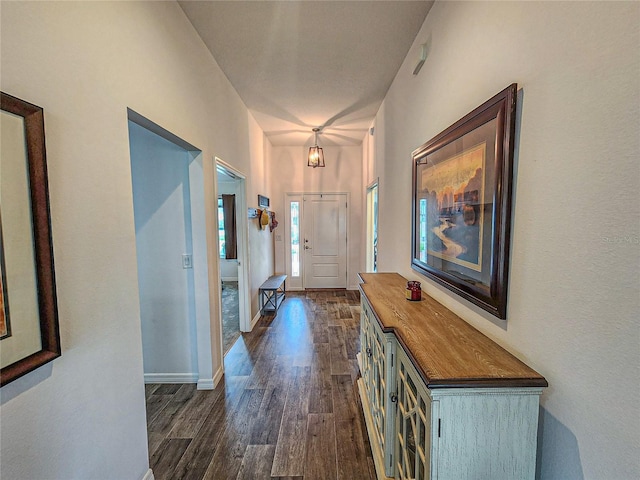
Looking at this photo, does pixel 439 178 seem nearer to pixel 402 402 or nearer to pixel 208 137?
pixel 402 402

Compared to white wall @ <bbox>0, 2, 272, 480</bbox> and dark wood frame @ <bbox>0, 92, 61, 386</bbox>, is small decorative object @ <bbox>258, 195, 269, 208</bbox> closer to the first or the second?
white wall @ <bbox>0, 2, 272, 480</bbox>

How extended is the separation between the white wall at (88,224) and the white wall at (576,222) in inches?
63.4

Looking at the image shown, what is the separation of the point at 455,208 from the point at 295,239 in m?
4.31

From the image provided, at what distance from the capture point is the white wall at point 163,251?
91.2 inches

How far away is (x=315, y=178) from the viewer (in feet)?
17.9

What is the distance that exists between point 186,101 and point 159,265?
135 cm

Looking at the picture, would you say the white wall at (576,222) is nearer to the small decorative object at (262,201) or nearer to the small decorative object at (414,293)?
the small decorative object at (414,293)

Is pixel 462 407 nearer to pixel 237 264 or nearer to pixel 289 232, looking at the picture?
pixel 237 264

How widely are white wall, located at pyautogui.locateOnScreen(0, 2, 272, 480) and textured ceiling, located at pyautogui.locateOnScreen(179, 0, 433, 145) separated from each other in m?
0.54

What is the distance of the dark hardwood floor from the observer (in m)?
1.66

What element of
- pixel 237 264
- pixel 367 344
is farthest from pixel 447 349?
pixel 237 264

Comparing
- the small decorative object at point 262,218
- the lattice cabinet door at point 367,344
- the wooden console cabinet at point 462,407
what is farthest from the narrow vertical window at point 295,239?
the wooden console cabinet at point 462,407

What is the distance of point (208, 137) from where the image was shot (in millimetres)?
2338

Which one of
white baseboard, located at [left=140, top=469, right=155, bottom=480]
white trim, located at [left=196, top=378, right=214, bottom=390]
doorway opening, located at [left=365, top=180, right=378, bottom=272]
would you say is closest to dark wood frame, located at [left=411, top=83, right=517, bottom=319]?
white baseboard, located at [left=140, top=469, right=155, bottom=480]
